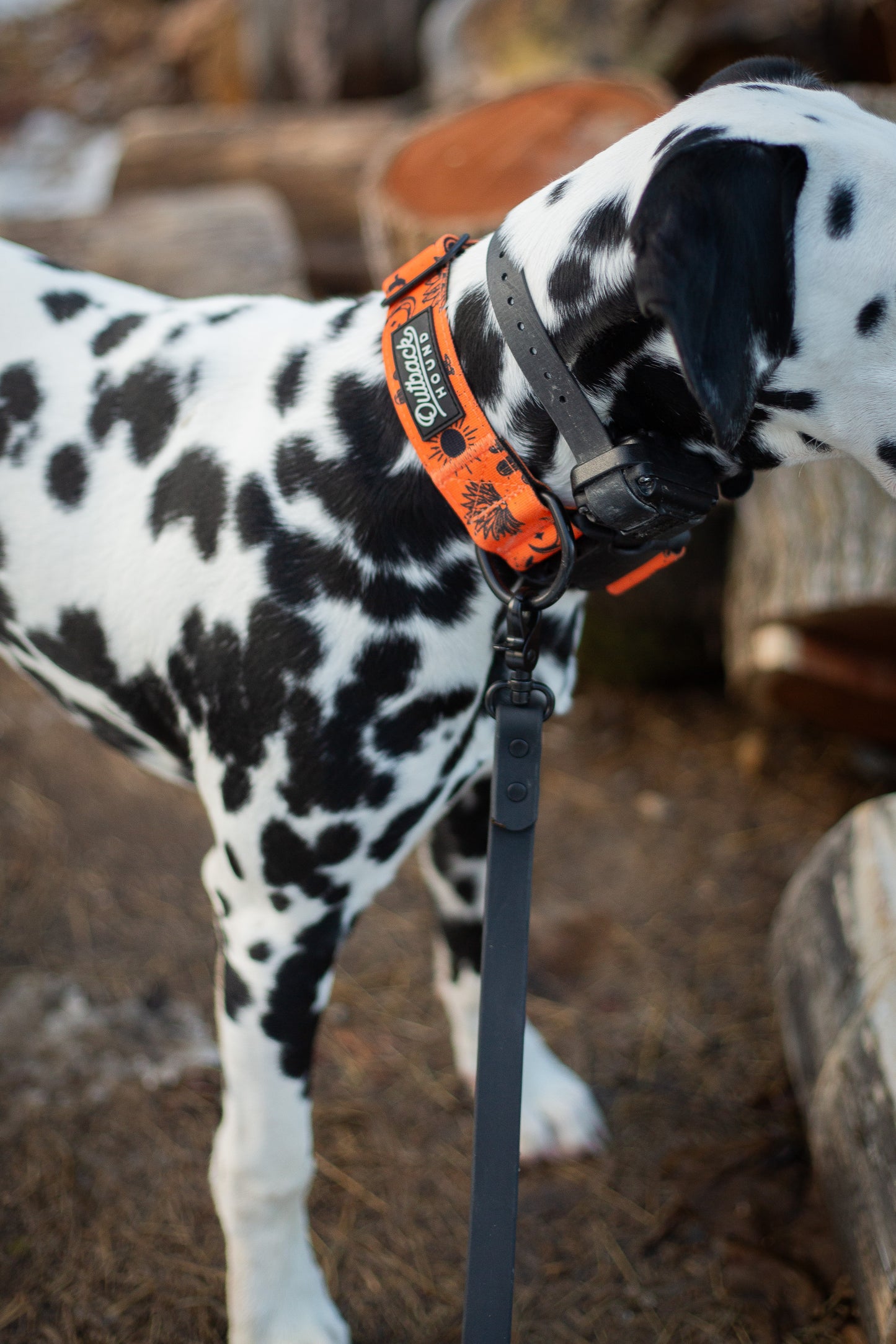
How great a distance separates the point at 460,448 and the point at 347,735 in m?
0.42

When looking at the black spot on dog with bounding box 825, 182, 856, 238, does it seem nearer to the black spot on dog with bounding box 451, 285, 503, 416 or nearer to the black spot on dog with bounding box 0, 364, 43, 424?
the black spot on dog with bounding box 451, 285, 503, 416

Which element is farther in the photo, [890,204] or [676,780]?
[676,780]

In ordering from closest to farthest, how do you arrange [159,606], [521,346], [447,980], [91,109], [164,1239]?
[521,346] → [159,606] → [164,1239] → [447,980] → [91,109]

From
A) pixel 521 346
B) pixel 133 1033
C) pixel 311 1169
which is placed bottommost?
pixel 133 1033

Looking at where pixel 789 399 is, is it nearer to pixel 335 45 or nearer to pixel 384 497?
pixel 384 497

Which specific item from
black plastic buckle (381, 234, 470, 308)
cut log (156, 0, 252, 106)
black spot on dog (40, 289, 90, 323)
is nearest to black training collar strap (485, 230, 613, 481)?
black plastic buckle (381, 234, 470, 308)

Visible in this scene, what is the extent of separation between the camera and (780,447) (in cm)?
120

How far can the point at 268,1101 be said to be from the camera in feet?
5.05

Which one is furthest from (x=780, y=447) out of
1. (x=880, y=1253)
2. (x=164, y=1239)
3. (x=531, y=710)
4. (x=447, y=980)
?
(x=164, y=1239)

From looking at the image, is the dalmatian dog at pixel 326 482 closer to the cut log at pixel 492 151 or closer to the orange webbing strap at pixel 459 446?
the orange webbing strap at pixel 459 446

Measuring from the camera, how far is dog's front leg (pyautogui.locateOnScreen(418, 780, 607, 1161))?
6.37ft

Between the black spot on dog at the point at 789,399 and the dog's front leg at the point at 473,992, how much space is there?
3.11 ft

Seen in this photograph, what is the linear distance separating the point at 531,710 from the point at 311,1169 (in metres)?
0.94

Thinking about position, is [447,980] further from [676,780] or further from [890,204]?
[890,204]
